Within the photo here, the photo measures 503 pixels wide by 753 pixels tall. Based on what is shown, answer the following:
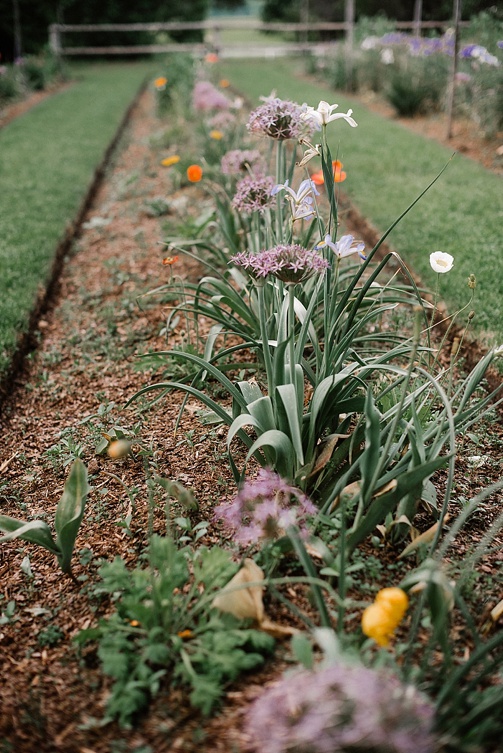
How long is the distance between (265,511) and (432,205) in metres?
3.97

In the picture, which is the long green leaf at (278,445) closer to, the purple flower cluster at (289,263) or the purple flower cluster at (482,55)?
the purple flower cluster at (289,263)

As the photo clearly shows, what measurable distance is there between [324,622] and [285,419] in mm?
A: 680

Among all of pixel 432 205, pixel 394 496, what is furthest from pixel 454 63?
pixel 394 496

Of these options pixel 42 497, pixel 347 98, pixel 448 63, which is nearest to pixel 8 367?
pixel 42 497

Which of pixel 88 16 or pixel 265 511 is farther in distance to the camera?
pixel 88 16

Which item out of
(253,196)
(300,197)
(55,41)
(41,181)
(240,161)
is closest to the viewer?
(300,197)

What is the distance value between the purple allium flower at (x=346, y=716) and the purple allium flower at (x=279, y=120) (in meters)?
1.78

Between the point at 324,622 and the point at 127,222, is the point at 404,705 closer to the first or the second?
the point at 324,622

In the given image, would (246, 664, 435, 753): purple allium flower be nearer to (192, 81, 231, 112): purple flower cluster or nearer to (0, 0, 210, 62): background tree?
(192, 81, 231, 112): purple flower cluster

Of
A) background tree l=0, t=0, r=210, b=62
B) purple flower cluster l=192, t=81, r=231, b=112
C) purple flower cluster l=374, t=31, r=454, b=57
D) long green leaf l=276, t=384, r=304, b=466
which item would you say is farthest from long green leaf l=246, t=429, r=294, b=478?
background tree l=0, t=0, r=210, b=62

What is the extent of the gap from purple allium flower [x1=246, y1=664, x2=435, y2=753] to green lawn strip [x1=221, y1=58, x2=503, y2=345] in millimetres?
1355

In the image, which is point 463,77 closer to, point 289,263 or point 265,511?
point 289,263

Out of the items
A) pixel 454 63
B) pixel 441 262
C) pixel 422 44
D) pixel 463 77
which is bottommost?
pixel 441 262

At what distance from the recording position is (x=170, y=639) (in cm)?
157
